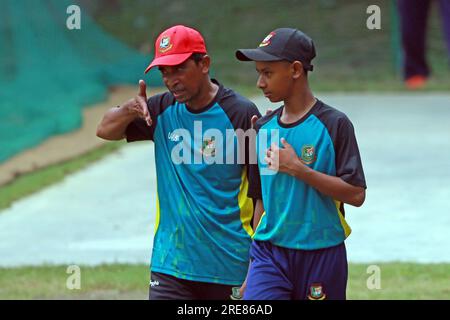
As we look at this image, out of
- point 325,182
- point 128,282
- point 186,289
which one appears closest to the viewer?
point 325,182

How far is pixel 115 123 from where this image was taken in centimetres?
547

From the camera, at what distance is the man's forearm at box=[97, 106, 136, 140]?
5.45 metres

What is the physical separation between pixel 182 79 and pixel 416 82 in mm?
13109

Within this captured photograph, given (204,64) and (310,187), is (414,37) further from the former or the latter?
(310,187)

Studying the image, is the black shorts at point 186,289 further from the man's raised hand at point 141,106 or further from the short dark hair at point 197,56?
the short dark hair at point 197,56

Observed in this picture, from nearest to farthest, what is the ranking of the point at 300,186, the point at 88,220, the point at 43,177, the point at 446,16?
1. the point at 300,186
2. the point at 88,220
3. the point at 43,177
4. the point at 446,16

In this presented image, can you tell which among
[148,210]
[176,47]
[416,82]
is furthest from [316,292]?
[416,82]

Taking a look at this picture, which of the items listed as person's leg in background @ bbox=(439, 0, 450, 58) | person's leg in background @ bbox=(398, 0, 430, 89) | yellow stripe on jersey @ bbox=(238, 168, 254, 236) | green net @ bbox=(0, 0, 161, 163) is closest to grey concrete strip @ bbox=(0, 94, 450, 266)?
green net @ bbox=(0, 0, 161, 163)

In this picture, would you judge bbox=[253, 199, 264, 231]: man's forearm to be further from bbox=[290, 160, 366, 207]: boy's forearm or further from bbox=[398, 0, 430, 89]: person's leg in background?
bbox=[398, 0, 430, 89]: person's leg in background

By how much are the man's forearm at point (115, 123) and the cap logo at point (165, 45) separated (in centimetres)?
35

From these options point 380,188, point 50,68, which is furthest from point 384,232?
point 50,68

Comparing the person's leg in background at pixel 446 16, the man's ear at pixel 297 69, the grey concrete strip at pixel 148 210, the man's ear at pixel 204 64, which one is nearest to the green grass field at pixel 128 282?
the grey concrete strip at pixel 148 210

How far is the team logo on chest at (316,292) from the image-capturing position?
191 inches
